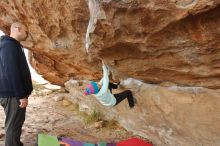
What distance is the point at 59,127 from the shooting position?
20.3 ft

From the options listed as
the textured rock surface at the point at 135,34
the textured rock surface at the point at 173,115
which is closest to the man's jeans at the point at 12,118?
the textured rock surface at the point at 135,34

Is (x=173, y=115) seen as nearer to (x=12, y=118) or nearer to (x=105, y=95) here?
(x=105, y=95)

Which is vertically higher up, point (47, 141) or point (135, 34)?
point (135, 34)

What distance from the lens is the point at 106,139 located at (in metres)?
5.62

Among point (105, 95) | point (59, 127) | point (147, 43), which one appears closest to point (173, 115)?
point (105, 95)

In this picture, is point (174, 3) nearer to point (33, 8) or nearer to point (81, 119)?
point (33, 8)

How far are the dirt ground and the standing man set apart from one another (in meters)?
0.86

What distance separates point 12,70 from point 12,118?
0.71m

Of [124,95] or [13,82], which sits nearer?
[13,82]

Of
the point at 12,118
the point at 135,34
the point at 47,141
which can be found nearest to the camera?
the point at 135,34

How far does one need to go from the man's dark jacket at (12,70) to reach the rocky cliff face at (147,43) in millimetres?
787

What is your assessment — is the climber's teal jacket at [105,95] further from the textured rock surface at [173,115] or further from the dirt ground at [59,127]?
the dirt ground at [59,127]

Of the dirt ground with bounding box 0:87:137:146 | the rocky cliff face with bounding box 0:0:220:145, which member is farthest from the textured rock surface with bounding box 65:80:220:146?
the dirt ground with bounding box 0:87:137:146

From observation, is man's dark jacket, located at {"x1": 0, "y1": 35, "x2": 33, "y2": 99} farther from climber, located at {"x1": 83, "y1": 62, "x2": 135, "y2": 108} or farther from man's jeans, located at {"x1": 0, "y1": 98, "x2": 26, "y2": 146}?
climber, located at {"x1": 83, "y1": 62, "x2": 135, "y2": 108}
